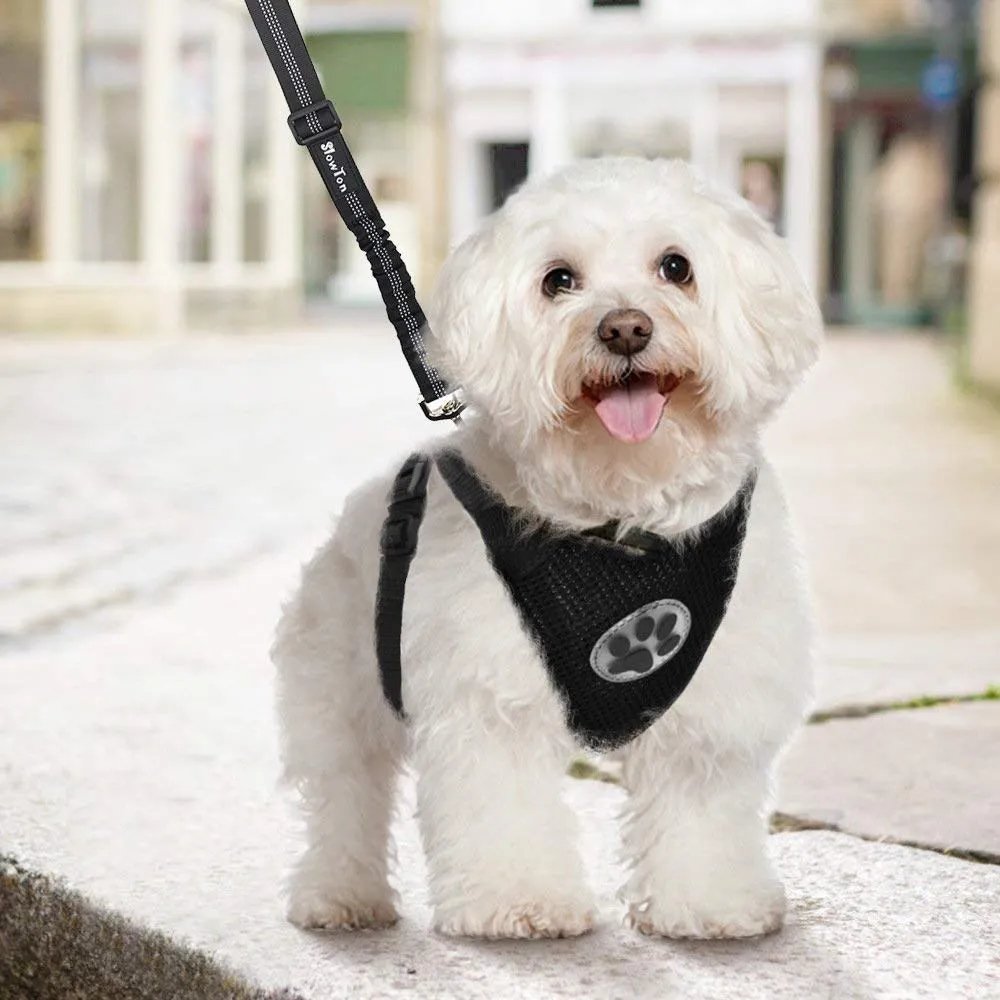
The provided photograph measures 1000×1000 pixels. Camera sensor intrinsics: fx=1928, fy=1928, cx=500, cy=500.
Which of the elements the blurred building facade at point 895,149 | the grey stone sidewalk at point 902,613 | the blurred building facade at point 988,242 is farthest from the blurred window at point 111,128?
the blurred building facade at point 895,149

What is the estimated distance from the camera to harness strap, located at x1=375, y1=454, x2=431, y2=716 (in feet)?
10.2

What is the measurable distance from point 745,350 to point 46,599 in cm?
421

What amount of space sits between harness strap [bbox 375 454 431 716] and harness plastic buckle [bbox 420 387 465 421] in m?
0.13

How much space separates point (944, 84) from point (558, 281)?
2828 centimetres

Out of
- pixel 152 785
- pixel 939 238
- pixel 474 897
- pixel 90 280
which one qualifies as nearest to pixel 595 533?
pixel 474 897

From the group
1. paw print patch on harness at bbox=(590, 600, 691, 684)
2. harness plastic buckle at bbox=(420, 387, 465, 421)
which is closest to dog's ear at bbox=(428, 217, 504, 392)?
harness plastic buckle at bbox=(420, 387, 465, 421)

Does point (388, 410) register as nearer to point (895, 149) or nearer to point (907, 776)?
point (907, 776)

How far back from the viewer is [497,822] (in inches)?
118

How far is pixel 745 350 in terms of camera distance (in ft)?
9.82

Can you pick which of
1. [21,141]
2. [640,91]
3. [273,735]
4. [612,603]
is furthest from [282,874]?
[640,91]

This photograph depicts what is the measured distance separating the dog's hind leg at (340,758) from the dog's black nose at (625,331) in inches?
27.3

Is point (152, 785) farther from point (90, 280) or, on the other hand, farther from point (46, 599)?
point (90, 280)

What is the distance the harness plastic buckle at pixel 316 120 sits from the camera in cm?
349

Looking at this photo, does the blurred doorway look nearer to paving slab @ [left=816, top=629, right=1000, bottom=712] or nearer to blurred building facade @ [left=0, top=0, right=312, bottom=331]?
blurred building facade @ [left=0, top=0, right=312, bottom=331]
